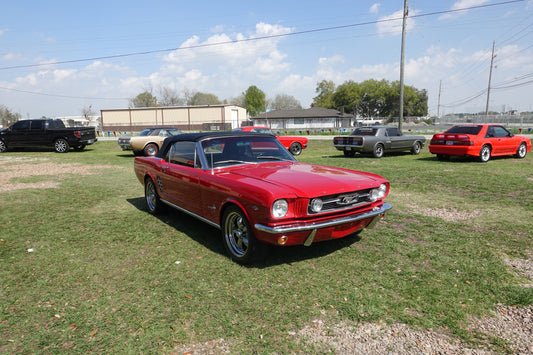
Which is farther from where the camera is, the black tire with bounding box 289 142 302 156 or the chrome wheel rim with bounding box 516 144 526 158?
the black tire with bounding box 289 142 302 156

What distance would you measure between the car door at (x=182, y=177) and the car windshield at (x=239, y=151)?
9.8 inches

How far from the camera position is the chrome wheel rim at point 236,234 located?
159 inches

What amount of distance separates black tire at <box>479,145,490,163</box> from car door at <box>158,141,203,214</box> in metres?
12.0

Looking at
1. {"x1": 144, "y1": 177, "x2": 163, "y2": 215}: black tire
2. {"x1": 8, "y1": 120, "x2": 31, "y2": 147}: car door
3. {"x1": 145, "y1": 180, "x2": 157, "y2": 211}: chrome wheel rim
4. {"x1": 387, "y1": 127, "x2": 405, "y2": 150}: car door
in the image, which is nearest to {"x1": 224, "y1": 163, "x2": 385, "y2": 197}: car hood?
{"x1": 144, "y1": 177, "x2": 163, "y2": 215}: black tire

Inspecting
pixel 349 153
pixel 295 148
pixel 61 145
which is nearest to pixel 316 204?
pixel 349 153

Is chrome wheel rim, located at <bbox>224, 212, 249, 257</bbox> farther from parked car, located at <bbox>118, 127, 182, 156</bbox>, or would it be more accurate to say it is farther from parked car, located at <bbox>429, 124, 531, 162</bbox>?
parked car, located at <bbox>118, 127, 182, 156</bbox>

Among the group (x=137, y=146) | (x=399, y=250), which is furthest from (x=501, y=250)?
(x=137, y=146)

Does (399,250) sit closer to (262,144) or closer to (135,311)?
(262,144)

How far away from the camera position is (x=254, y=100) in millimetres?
92188

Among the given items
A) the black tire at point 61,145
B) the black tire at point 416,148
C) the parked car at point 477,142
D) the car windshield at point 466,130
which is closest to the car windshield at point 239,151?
the parked car at point 477,142

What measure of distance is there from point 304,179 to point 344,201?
514mm

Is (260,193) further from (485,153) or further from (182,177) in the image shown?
(485,153)

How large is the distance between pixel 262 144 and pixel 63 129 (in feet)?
63.7

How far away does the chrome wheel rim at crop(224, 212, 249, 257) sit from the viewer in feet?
13.2
